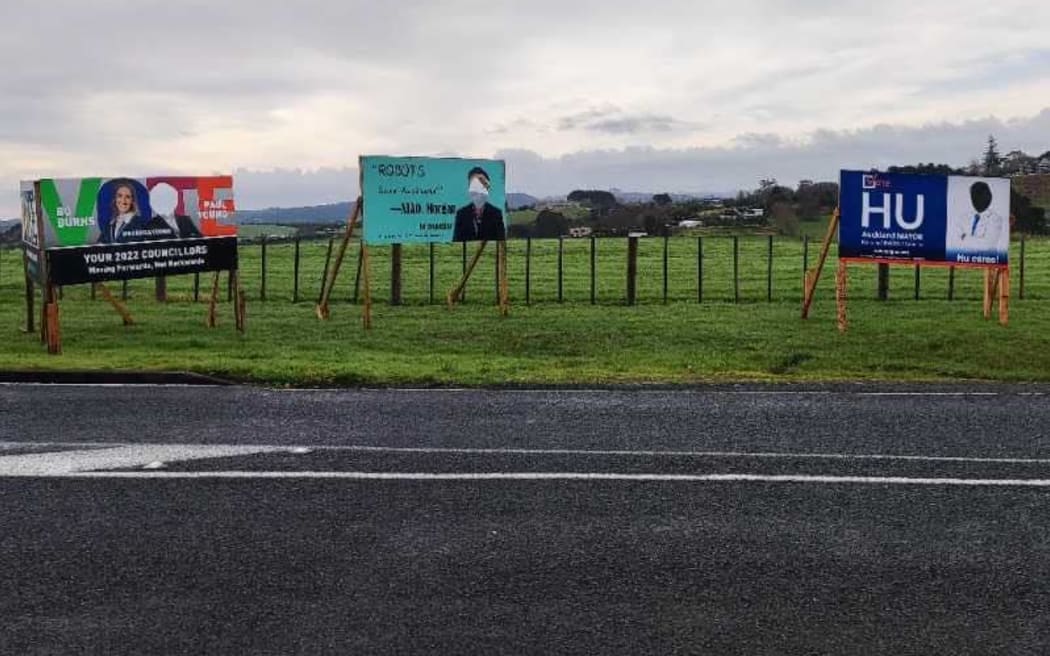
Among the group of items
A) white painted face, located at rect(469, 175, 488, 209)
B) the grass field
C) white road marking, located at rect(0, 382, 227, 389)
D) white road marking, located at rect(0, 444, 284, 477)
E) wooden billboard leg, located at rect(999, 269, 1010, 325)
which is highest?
white painted face, located at rect(469, 175, 488, 209)

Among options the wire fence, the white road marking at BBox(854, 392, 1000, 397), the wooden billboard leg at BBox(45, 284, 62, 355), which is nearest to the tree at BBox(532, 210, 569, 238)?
the wire fence

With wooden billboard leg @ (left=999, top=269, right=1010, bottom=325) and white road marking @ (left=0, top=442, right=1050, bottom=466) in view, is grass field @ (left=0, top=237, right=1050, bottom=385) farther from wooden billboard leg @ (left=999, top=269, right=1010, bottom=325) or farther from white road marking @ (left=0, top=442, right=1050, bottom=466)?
white road marking @ (left=0, top=442, right=1050, bottom=466)

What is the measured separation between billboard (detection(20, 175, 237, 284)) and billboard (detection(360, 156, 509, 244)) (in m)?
2.23

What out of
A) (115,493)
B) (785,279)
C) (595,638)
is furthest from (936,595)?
(785,279)

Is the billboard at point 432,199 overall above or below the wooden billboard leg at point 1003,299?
above

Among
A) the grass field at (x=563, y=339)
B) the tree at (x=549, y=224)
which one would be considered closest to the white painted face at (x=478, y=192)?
the grass field at (x=563, y=339)

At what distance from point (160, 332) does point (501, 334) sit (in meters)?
5.18

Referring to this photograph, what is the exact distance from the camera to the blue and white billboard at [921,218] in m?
15.6

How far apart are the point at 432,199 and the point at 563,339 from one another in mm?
3688

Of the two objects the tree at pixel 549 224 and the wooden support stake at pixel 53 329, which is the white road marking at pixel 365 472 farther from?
the tree at pixel 549 224

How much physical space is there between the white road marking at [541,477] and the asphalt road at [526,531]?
28mm

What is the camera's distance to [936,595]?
4645mm

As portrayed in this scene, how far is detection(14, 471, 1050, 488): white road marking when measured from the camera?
258 inches

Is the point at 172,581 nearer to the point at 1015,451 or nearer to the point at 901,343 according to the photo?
the point at 1015,451
